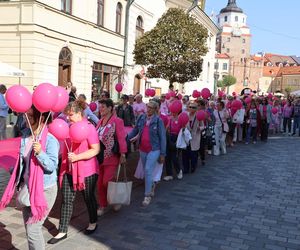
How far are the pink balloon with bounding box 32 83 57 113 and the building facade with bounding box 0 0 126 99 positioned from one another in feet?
33.1

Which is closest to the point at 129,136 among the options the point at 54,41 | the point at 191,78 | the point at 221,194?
the point at 221,194

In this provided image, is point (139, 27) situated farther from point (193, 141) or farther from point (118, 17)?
point (193, 141)

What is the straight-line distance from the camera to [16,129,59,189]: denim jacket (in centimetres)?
371

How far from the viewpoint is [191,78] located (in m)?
24.4

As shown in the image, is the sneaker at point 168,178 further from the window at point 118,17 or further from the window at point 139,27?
the window at point 139,27

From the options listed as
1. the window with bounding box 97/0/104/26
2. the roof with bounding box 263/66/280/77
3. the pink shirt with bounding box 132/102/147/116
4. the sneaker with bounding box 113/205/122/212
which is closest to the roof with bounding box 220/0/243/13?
the roof with bounding box 263/66/280/77

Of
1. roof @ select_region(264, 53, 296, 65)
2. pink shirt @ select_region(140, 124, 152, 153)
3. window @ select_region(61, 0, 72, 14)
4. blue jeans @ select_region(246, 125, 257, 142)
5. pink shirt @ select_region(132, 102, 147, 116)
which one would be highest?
roof @ select_region(264, 53, 296, 65)

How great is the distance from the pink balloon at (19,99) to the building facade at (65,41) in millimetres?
10132

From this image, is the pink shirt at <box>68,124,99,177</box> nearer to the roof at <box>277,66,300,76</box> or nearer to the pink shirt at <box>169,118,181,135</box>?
the pink shirt at <box>169,118,181,135</box>

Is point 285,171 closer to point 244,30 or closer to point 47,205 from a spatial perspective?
point 47,205

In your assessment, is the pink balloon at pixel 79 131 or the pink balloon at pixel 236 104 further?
the pink balloon at pixel 236 104

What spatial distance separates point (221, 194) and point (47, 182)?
451 centimetres

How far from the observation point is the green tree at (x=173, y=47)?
22688 millimetres

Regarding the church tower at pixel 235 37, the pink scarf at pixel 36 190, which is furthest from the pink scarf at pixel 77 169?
the church tower at pixel 235 37
